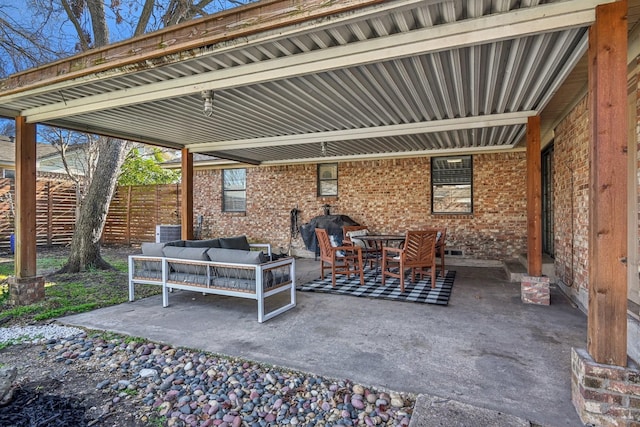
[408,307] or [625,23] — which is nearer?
[625,23]

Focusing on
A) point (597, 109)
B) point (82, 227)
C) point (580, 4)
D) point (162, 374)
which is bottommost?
point (162, 374)

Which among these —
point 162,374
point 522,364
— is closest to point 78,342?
point 162,374

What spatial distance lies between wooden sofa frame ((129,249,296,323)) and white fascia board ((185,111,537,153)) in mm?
2677

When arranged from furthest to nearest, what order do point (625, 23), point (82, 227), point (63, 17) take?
point (63, 17)
point (82, 227)
point (625, 23)

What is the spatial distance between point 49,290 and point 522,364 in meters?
6.77

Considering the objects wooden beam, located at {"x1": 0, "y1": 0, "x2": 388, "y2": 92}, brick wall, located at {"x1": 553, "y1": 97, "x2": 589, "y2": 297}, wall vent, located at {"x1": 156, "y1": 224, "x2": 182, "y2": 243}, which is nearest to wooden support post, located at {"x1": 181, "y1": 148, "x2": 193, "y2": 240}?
wall vent, located at {"x1": 156, "y1": 224, "x2": 182, "y2": 243}

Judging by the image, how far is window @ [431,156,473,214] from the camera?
8.00 meters

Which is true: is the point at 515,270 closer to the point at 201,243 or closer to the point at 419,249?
the point at 419,249

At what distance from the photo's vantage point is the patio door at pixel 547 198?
6.48m

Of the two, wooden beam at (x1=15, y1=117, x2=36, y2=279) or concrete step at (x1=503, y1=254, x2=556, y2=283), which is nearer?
wooden beam at (x1=15, y1=117, x2=36, y2=279)

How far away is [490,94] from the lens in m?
4.13

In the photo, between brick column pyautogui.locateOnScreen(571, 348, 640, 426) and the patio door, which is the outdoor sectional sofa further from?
the patio door

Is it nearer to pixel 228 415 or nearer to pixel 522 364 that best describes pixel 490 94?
pixel 522 364

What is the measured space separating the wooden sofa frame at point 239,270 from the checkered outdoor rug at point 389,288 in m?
0.97
